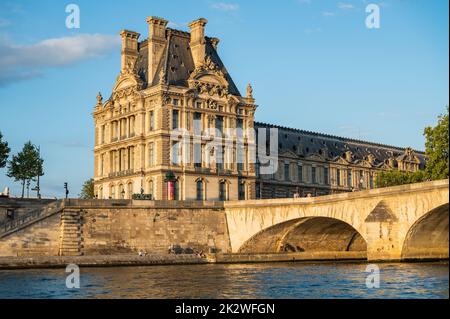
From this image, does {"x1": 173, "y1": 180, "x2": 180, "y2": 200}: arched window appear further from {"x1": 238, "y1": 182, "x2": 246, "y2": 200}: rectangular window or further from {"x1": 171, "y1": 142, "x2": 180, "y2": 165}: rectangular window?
{"x1": 238, "y1": 182, "x2": 246, "y2": 200}: rectangular window

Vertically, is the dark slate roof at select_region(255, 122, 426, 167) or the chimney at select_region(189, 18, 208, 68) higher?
the chimney at select_region(189, 18, 208, 68)

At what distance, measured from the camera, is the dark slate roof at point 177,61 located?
94.5 meters

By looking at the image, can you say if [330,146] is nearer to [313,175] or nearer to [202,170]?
[313,175]

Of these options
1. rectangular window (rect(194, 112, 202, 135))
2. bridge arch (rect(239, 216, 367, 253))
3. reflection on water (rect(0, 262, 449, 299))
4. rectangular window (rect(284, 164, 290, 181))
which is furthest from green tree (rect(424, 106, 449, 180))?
rectangular window (rect(284, 164, 290, 181))

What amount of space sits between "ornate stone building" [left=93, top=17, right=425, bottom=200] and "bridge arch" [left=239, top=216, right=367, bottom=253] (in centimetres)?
1325

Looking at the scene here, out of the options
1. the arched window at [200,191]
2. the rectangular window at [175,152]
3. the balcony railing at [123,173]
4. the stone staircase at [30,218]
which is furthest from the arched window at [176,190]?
the stone staircase at [30,218]

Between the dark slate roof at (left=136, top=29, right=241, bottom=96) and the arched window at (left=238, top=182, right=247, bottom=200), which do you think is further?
the arched window at (left=238, top=182, right=247, bottom=200)

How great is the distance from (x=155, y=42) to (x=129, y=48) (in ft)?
19.6

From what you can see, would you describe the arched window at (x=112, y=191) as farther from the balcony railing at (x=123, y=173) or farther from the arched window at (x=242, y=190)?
the arched window at (x=242, y=190)

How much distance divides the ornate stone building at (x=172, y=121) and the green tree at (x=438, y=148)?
1025 inches

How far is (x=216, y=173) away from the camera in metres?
93.8

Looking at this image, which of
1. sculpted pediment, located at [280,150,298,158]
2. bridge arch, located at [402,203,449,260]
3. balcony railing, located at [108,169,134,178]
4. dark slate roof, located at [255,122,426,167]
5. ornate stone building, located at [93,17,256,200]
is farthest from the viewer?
dark slate roof, located at [255,122,426,167]

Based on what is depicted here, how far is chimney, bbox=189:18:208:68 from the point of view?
96.9m

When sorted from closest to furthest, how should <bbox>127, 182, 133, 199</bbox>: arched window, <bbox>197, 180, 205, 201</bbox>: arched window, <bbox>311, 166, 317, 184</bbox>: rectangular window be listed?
1. <bbox>197, 180, 205, 201</bbox>: arched window
2. <bbox>127, 182, 133, 199</bbox>: arched window
3. <bbox>311, 166, 317, 184</bbox>: rectangular window
